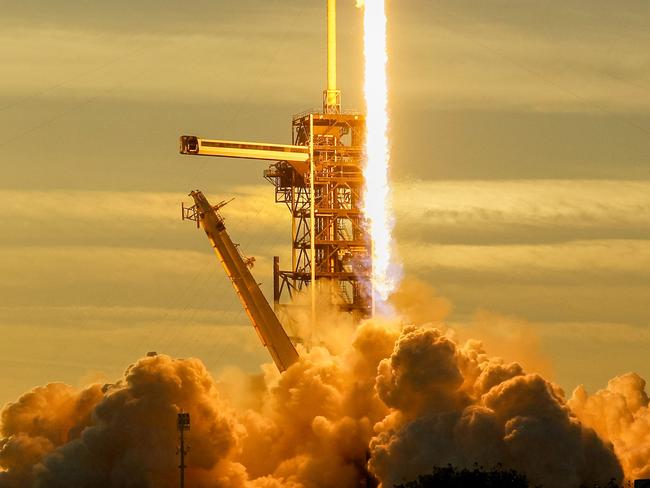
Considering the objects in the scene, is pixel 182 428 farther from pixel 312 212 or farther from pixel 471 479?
pixel 312 212

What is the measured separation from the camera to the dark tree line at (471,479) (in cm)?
12750

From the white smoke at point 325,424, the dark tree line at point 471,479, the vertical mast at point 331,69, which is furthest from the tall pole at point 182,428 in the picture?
the vertical mast at point 331,69

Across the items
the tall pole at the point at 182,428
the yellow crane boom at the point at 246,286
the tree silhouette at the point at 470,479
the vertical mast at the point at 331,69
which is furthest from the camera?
the vertical mast at the point at 331,69

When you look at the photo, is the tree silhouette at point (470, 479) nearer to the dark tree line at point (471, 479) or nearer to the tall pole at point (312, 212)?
the dark tree line at point (471, 479)

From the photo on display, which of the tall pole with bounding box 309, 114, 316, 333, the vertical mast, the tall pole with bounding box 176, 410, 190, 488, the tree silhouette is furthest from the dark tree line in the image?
the vertical mast

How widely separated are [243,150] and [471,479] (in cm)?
3468

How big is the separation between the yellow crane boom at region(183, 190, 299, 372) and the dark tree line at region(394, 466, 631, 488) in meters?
16.7

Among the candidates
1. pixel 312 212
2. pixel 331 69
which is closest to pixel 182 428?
pixel 312 212

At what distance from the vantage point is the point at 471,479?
129m

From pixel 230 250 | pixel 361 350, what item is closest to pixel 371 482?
pixel 361 350

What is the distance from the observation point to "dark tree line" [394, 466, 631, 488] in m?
128

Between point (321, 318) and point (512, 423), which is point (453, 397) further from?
point (321, 318)

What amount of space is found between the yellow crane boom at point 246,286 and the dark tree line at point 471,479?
16.7 metres

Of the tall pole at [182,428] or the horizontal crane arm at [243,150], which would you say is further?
the horizontal crane arm at [243,150]
